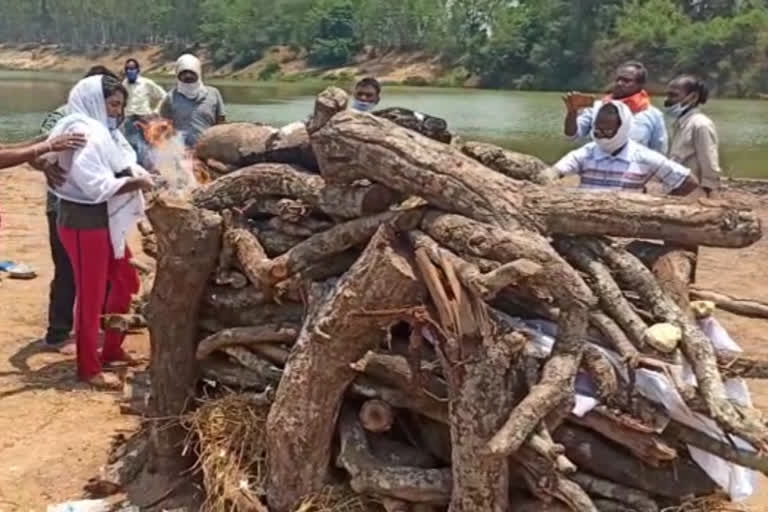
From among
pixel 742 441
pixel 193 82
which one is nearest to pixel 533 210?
pixel 742 441

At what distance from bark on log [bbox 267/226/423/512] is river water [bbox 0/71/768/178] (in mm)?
12697

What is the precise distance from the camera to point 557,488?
147 inches

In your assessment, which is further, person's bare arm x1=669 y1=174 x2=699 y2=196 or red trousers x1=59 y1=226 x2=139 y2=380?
red trousers x1=59 y1=226 x2=139 y2=380

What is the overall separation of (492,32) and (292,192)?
68950 mm

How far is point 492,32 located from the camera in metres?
71.6

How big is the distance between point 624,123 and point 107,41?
10961cm

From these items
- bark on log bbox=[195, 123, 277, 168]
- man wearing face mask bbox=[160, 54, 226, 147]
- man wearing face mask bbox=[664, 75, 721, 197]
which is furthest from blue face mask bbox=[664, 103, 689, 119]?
man wearing face mask bbox=[160, 54, 226, 147]

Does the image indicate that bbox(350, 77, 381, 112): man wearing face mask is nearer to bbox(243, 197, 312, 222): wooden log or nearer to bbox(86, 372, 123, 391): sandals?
bbox(86, 372, 123, 391): sandals

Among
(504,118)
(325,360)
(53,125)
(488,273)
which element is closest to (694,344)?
(488,273)

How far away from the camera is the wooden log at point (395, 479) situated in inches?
156

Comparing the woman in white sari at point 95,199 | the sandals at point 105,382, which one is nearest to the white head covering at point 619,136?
the woman in white sari at point 95,199

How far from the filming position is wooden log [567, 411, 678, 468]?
12.4ft

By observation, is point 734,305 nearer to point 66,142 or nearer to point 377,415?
point 377,415

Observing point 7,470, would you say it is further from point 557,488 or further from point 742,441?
point 742,441
